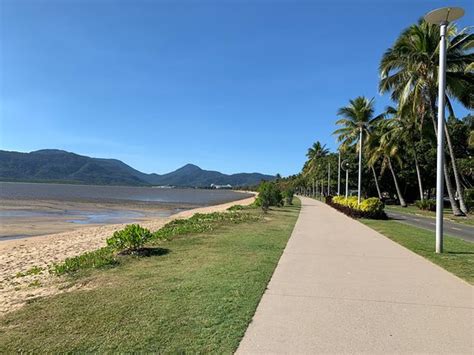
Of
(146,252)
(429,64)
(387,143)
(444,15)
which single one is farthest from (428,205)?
(146,252)

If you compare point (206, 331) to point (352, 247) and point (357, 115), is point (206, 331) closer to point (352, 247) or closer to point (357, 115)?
point (352, 247)

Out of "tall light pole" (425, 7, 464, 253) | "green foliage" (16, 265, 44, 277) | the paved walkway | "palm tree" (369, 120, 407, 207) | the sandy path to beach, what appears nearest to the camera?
the sandy path to beach

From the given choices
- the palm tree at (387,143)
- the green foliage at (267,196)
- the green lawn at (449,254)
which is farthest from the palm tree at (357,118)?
the green lawn at (449,254)

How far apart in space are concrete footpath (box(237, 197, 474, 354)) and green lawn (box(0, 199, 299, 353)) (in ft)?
1.13

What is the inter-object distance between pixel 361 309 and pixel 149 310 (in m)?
2.73

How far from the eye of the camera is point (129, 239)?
8.92 meters

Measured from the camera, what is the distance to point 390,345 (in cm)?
392

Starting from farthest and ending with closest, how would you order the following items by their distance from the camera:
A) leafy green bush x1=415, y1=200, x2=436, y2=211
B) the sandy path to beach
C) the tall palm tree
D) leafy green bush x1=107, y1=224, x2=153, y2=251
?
the tall palm tree < leafy green bush x1=415, y1=200, x2=436, y2=211 < leafy green bush x1=107, y1=224, x2=153, y2=251 < the sandy path to beach

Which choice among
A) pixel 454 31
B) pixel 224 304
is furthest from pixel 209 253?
pixel 454 31

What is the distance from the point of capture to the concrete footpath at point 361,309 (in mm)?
3934

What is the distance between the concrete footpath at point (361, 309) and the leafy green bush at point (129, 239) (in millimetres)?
3332

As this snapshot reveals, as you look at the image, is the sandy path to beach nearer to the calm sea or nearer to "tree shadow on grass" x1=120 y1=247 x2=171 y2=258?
"tree shadow on grass" x1=120 y1=247 x2=171 y2=258

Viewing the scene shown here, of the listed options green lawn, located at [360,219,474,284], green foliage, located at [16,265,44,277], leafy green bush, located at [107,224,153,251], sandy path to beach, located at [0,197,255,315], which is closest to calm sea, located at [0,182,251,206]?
sandy path to beach, located at [0,197,255,315]

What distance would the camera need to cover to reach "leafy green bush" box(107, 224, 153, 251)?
8.94m
